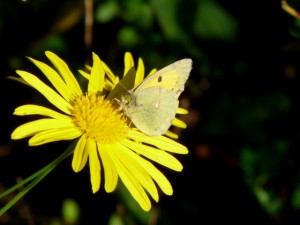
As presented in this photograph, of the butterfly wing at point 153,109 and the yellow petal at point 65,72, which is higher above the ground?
the yellow petal at point 65,72

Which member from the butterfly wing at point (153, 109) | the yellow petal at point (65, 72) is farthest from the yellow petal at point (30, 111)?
the butterfly wing at point (153, 109)

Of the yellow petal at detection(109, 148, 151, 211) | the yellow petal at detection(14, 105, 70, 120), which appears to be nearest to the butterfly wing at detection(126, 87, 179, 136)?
the yellow petal at detection(109, 148, 151, 211)

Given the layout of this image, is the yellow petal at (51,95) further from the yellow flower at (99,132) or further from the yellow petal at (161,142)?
the yellow petal at (161,142)

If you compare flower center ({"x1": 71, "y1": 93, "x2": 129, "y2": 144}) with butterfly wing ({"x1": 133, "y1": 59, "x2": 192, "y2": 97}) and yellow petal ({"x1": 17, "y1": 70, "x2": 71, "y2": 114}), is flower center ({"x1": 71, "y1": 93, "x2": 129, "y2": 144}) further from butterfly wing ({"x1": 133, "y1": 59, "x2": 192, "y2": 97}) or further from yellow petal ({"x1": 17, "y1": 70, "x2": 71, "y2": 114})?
butterfly wing ({"x1": 133, "y1": 59, "x2": 192, "y2": 97})

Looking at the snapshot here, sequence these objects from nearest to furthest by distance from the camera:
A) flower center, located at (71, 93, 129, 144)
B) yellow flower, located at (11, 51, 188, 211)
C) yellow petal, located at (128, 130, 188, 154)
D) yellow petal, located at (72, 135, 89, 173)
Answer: yellow petal, located at (72, 135, 89, 173) < yellow flower, located at (11, 51, 188, 211) < flower center, located at (71, 93, 129, 144) < yellow petal, located at (128, 130, 188, 154)

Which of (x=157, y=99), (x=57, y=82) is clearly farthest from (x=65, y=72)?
(x=157, y=99)

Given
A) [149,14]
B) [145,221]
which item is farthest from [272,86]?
[145,221]

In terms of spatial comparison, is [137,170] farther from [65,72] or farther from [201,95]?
[201,95]
